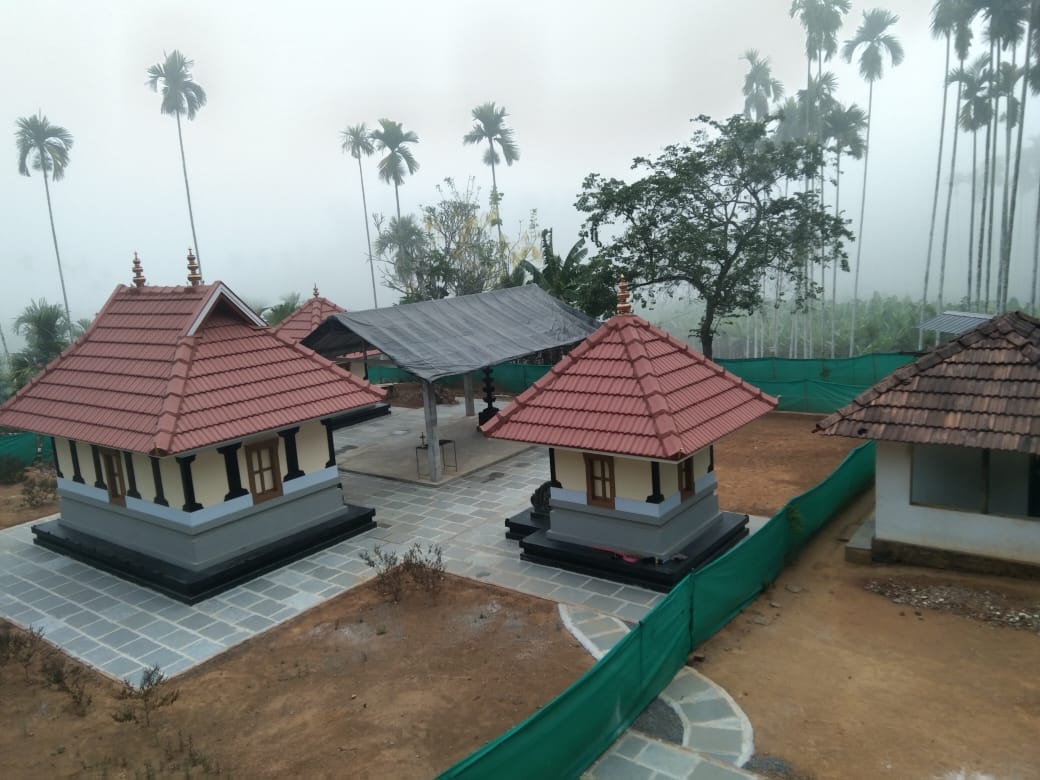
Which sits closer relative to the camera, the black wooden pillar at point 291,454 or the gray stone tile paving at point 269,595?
the gray stone tile paving at point 269,595

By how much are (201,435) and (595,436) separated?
621 centimetres

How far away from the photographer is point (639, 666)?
7.85 metres

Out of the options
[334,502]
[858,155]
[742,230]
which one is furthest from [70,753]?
[858,155]

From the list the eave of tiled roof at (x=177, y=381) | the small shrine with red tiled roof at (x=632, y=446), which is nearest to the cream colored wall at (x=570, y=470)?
the small shrine with red tiled roof at (x=632, y=446)

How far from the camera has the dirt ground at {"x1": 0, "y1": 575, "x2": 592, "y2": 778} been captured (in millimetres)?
7473

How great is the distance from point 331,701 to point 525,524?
17.9ft

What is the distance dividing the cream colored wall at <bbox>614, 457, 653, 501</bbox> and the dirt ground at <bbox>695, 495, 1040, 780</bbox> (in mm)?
2291

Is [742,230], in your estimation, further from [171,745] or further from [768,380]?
[171,745]

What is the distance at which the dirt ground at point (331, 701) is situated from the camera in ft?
24.5

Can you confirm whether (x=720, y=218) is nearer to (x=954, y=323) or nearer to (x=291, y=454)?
(x=954, y=323)

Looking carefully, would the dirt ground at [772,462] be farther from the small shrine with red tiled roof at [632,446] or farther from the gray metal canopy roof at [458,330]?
the gray metal canopy roof at [458,330]

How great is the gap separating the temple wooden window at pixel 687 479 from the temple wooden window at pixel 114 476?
32.1 ft

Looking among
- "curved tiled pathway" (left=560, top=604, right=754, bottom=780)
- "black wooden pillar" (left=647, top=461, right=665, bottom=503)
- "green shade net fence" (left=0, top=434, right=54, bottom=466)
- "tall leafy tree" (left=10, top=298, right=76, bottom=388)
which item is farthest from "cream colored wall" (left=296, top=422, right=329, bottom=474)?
"tall leafy tree" (left=10, top=298, right=76, bottom=388)

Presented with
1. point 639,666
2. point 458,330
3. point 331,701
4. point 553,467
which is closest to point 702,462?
point 553,467
